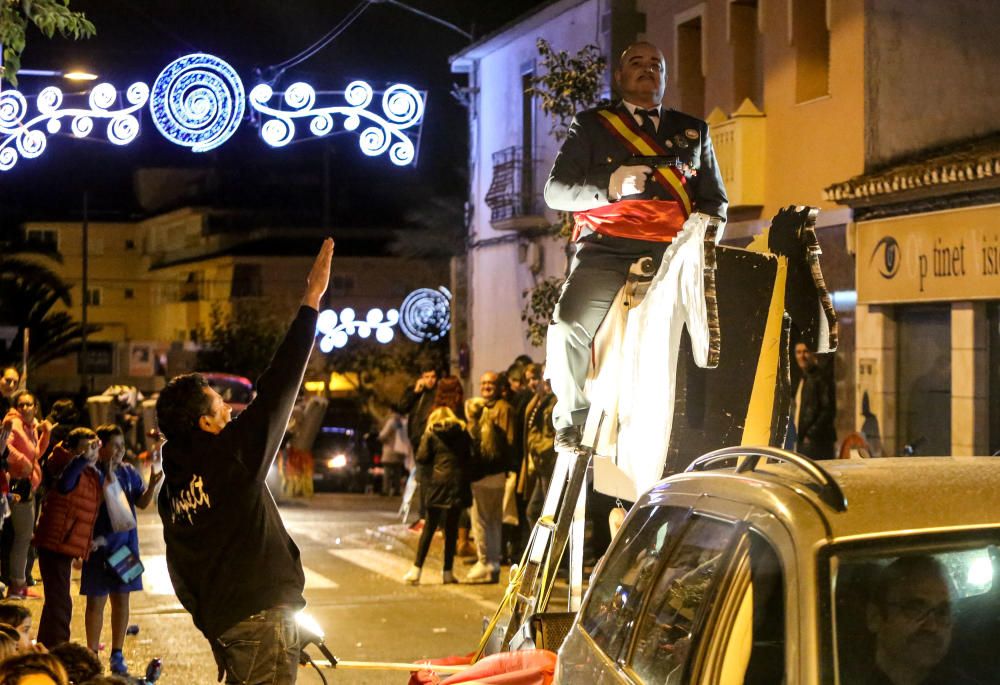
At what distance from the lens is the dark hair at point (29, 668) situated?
16.2 feet

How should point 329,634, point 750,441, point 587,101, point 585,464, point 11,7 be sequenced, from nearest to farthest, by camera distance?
1. point 750,441
2. point 585,464
3. point 11,7
4. point 329,634
5. point 587,101

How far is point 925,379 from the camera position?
52.0 feet

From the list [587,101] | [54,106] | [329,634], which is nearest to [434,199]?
[587,101]

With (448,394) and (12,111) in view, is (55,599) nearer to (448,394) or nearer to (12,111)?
(12,111)

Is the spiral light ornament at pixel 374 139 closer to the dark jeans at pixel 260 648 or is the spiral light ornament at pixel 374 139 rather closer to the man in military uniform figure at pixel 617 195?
the man in military uniform figure at pixel 617 195

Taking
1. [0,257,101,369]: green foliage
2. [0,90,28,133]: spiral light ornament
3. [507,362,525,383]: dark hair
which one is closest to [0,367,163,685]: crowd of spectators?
[0,90,28,133]: spiral light ornament

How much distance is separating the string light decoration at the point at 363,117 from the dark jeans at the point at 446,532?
331 cm

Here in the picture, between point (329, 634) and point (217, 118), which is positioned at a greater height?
point (217, 118)

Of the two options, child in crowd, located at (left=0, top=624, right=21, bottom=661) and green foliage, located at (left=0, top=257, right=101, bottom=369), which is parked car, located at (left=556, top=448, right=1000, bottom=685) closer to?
child in crowd, located at (left=0, top=624, right=21, bottom=661)

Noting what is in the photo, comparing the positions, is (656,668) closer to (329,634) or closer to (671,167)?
(671,167)

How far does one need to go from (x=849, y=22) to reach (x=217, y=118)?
7.25 m

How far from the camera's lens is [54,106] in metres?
13.9

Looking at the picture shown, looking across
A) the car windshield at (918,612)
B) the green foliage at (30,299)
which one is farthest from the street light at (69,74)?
the green foliage at (30,299)

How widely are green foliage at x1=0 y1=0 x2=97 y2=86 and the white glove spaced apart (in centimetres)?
402
